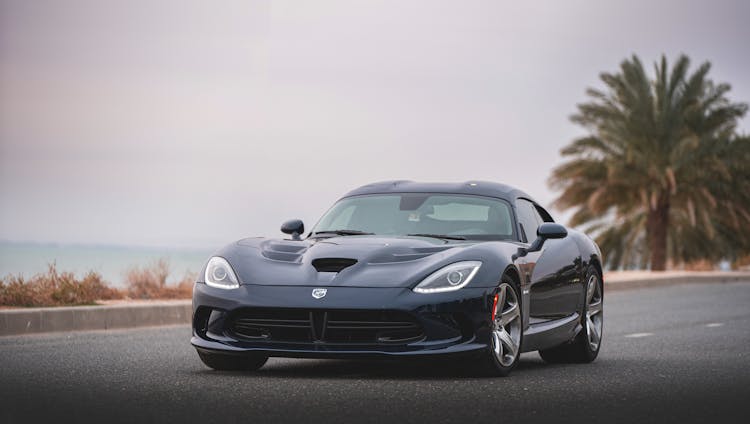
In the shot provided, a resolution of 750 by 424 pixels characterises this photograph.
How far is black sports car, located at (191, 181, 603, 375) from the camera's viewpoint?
8.48m

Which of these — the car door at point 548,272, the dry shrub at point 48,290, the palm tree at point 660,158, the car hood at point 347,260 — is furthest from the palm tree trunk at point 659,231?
the car hood at point 347,260

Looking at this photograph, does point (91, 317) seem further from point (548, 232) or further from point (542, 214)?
point (548, 232)

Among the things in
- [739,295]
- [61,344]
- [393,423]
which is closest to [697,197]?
[739,295]

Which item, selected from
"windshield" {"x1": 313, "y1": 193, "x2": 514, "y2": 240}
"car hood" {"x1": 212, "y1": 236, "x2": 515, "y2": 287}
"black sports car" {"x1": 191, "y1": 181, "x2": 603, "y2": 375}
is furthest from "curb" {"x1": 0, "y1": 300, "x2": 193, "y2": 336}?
"car hood" {"x1": 212, "y1": 236, "x2": 515, "y2": 287}

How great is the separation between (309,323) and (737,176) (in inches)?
1169

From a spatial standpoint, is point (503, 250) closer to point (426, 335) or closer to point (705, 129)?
point (426, 335)

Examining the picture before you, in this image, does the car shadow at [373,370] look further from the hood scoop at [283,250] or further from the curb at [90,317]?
the curb at [90,317]

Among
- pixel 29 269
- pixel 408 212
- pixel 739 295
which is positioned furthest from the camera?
pixel 739 295

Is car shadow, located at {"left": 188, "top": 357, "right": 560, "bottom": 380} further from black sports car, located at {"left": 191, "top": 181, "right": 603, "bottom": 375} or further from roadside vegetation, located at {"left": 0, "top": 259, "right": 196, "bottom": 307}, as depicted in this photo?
roadside vegetation, located at {"left": 0, "top": 259, "right": 196, "bottom": 307}

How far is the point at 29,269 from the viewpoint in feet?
52.7

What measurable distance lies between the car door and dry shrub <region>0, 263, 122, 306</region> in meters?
6.95

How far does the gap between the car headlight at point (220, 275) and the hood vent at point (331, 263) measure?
0.58 m

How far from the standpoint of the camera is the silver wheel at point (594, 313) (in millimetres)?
10984

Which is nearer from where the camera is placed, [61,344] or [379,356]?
[379,356]
